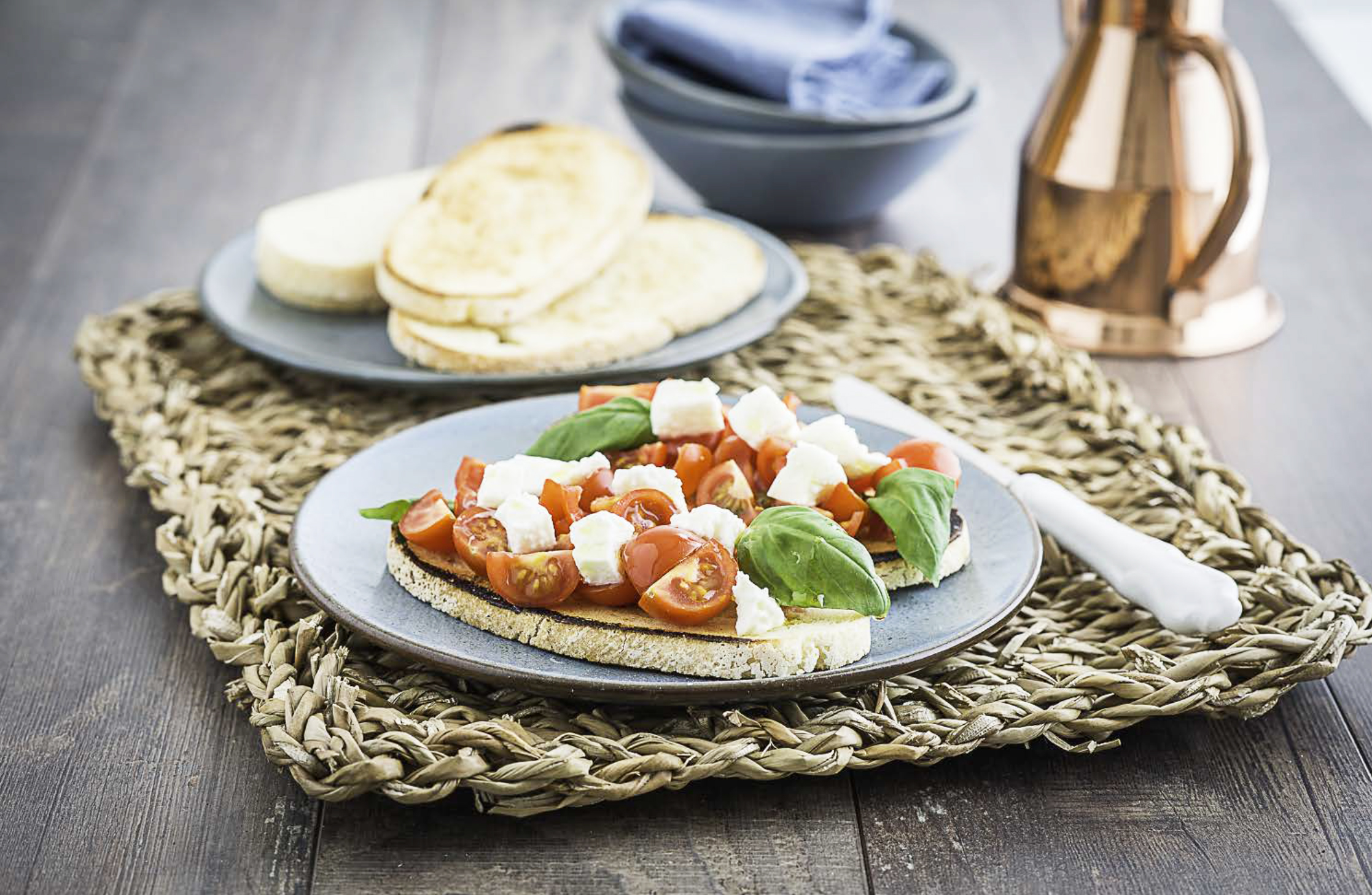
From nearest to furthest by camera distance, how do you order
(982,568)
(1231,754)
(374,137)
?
(1231,754), (982,568), (374,137)

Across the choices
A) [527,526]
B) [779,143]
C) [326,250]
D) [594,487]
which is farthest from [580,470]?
[779,143]

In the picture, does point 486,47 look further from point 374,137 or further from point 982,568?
point 982,568

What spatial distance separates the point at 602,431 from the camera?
5.85ft

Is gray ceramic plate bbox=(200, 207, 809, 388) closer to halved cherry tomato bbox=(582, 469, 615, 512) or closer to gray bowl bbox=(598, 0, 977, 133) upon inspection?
gray bowl bbox=(598, 0, 977, 133)

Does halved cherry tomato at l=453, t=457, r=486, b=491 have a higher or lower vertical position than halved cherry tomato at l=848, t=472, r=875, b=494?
lower

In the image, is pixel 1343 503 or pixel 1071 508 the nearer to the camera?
pixel 1071 508

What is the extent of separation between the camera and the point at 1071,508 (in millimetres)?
1854

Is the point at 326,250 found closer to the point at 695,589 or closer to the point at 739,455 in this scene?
the point at 739,455

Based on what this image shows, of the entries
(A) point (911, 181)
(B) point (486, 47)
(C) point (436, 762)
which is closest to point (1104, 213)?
(A) point (911, 181)

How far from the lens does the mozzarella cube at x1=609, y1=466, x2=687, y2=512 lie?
163 centimetres

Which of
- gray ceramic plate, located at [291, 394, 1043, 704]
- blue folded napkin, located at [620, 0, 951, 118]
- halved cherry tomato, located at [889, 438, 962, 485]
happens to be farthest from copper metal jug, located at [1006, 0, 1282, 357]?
halved cherry tomato, located at [889, 438, 962, 485]

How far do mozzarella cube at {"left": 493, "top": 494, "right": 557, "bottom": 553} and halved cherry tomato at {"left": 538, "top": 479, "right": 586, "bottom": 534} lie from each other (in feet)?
0.14

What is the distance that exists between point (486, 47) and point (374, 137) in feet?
2.27

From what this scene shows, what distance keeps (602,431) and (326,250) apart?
3.19 ft
